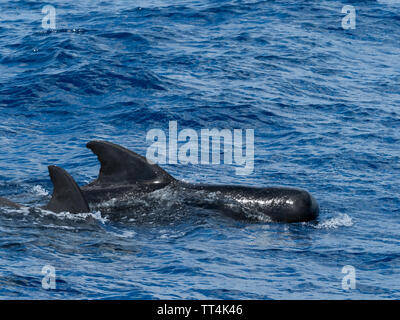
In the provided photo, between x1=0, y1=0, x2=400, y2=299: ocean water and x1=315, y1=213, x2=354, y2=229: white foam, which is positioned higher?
x1=0, y1=0, x2=400, y2=299: ocean water

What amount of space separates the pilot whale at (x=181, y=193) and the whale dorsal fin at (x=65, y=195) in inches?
39.6

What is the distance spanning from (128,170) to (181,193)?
1187 mm

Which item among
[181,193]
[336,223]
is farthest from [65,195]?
[336,223]

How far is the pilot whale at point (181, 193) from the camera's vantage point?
51.9 feet

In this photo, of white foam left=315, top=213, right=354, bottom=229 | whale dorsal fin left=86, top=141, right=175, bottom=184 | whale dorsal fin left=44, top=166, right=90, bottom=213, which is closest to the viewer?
whale dorsal fin left=44, top=166, right=90, bottom=213

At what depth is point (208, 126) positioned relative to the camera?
2255cm

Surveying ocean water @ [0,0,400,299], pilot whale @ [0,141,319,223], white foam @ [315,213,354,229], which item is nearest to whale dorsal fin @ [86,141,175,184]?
pilot whale @ [0,141,319,223]

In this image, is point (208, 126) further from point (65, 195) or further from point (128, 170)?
point (65, 195)

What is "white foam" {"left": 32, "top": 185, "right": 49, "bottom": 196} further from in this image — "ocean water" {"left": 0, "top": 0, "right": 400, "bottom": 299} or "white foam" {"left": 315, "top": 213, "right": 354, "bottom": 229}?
"white foam" {"left": 315, "top": 213, "right": 354, "bottom": 229}

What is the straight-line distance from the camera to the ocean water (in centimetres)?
1254

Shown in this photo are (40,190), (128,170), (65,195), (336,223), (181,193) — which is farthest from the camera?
(40,190)
